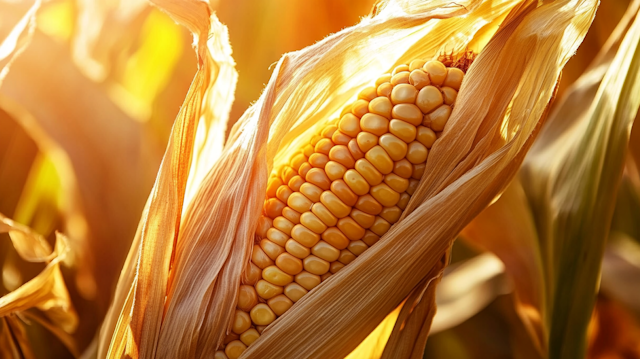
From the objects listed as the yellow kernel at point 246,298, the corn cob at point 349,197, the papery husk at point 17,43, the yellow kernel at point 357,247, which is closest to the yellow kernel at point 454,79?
the corn cob at point 349,197

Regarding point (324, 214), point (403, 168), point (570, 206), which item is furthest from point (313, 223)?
point (570, 206)

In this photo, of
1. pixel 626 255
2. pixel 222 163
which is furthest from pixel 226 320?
pixel 626 255

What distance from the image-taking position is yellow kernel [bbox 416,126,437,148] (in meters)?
0.52

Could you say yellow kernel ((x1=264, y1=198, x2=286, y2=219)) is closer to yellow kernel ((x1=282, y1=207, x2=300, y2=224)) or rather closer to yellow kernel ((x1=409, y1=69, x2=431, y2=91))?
yellow kernel ((x1=282, y1=207, x2=300, y2=224))

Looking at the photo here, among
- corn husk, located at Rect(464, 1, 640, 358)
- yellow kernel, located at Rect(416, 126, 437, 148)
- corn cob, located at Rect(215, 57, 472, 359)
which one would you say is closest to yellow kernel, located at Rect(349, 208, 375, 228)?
corn cob, located at Rect(215, 57, 472, 359)

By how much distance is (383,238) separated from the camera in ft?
1.66

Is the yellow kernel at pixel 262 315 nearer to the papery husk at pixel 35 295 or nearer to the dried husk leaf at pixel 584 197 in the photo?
the papery husk at pixel 35 295

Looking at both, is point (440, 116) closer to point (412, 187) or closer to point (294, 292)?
point (412, 187)

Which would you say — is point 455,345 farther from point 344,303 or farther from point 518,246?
point 344,303

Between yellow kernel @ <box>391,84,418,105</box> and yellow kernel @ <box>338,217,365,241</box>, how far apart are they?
5.7 inches

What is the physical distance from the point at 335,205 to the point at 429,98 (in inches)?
6.3

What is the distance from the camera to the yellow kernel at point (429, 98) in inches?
20.3

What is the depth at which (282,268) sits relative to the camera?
0.52 meters

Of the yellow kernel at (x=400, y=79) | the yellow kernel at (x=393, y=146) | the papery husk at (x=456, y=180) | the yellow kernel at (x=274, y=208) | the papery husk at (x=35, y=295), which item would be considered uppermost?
the papery husk at (x=35, y=295)
